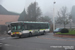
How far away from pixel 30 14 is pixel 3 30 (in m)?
12.4

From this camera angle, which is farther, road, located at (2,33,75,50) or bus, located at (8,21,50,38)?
bus, located at (8,21,50,38)

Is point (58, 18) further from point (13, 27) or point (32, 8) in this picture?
point (13, 27)

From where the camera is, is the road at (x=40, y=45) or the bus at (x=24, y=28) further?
the bus at (x=24, y=28)

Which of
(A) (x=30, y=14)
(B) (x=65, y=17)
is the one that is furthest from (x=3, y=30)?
(B) (x=65, y=17)

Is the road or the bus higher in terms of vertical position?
the bus

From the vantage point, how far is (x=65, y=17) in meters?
42.6

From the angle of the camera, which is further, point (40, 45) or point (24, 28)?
point (24, 28)

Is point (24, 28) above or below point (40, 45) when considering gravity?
above

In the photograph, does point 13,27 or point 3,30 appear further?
point 3,30

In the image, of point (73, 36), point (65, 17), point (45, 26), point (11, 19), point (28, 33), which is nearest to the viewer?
point (73, 36)

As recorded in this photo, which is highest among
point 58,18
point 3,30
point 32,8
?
point 32,8

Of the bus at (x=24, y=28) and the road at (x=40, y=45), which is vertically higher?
the bus at (x=24, y=28)

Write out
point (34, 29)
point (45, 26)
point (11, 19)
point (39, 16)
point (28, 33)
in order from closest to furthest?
point (28, 33) → point (34, 29) → point (45, 26) → point (11, 19) → point (39, 16)

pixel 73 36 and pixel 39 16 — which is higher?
pixel 39 16
